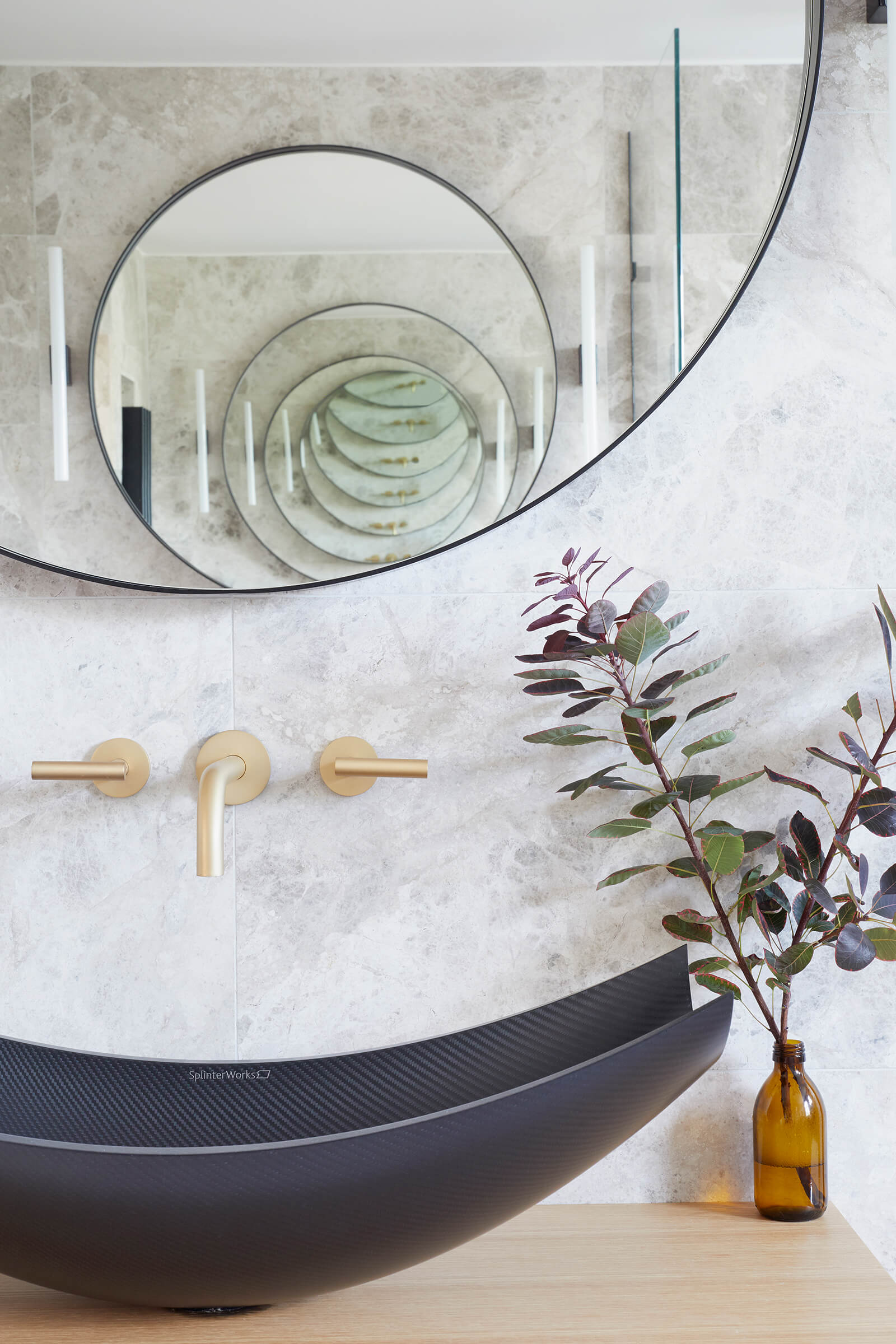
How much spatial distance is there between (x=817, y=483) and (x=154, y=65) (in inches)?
31.1

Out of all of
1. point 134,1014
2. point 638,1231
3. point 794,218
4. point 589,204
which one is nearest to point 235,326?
point 589,204

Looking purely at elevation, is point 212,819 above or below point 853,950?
above

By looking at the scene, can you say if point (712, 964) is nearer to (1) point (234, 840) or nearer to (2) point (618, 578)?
(2) point (618, 578)

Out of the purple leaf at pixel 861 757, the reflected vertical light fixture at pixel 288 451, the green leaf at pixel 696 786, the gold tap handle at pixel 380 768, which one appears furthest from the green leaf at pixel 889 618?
the reflected vertical light fixture at pixel 288 451

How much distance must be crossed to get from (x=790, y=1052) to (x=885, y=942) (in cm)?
14

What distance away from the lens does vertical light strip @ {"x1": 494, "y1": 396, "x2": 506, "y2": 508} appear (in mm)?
966

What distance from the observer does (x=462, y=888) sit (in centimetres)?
100

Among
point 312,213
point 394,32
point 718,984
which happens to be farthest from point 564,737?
point 394,32

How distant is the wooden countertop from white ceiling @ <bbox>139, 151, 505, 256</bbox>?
940 millimetres

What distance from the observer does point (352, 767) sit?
92 centimetres

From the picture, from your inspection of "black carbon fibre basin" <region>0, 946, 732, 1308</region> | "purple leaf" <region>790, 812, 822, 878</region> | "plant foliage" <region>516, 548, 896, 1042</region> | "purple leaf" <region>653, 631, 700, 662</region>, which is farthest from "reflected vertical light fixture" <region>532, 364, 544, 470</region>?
"black carbon fibre basin" <region>0, 946, 732, 1308</region>

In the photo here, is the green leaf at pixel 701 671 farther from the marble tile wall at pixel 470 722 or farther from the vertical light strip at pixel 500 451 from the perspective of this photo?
the vertical light strip at pixel 500 451

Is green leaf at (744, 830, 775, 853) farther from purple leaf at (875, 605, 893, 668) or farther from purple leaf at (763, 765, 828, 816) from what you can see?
purple leaf at (875, 605, 893, 668)

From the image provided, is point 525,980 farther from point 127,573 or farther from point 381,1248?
point 127,573
